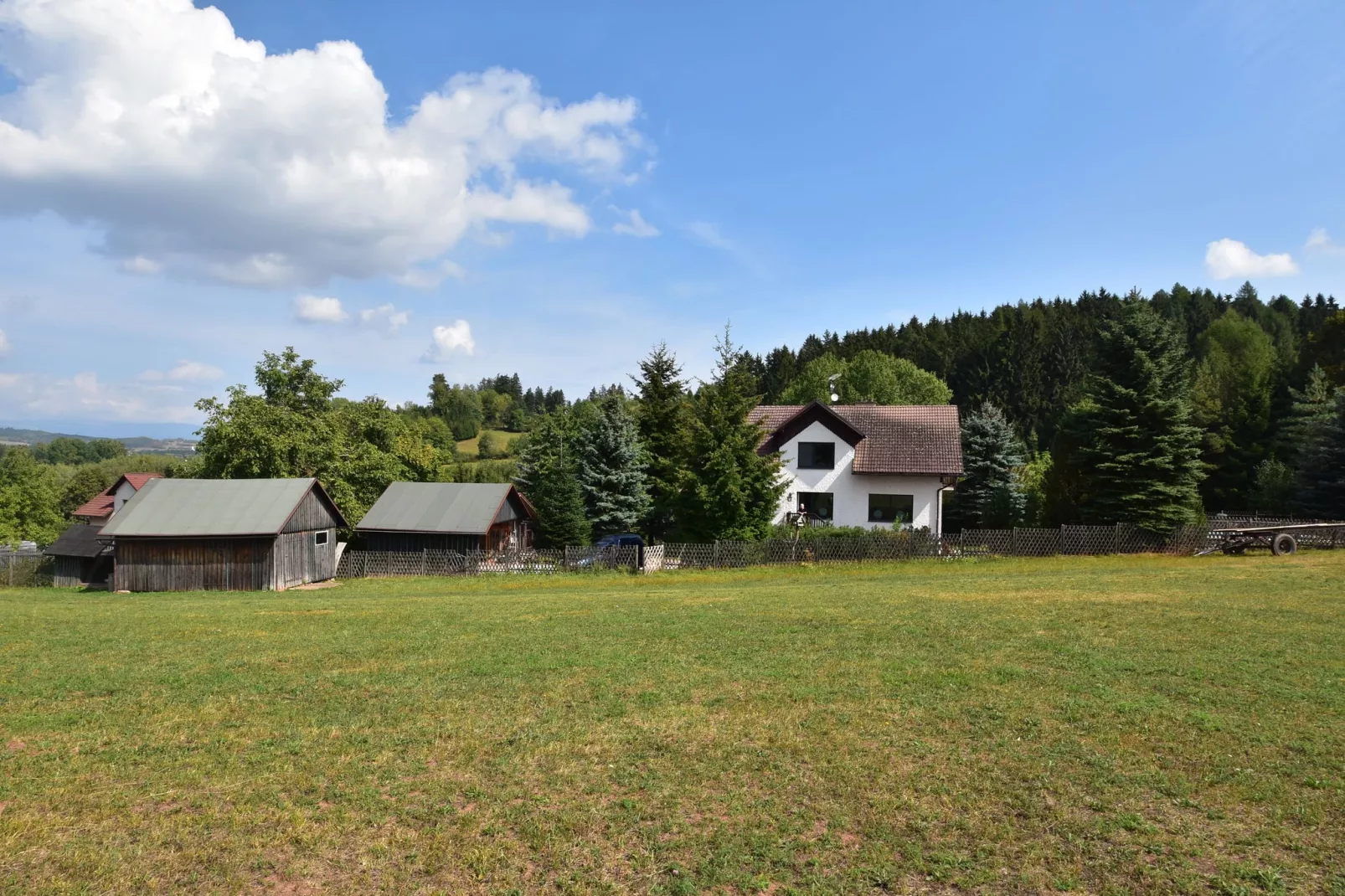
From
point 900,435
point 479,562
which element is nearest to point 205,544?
point 479,562

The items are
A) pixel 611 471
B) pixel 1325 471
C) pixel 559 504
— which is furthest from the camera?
pixel 611 471

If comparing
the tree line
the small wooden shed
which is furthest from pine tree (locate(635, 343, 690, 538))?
the small wooden shed

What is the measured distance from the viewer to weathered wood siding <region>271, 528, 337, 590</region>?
105 ft

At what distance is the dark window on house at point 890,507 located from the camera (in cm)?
3831

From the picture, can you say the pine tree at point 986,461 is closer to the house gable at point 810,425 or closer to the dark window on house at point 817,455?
the house gable at point 810,425

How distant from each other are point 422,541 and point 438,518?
140cm

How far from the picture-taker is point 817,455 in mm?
39438

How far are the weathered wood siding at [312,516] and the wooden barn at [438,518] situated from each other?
72.9 inches

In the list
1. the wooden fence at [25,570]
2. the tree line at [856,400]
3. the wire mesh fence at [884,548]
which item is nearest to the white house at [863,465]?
the tree line at [856,400]

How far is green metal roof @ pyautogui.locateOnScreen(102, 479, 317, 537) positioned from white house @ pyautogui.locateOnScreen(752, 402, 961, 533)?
22458mm

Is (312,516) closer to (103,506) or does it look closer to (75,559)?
(75,559)

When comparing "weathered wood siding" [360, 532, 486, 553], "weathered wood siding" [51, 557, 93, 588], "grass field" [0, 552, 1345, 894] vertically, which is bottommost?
"weathered wood siding" [51, 557, 93, 588]

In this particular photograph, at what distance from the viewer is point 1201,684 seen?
432 inches

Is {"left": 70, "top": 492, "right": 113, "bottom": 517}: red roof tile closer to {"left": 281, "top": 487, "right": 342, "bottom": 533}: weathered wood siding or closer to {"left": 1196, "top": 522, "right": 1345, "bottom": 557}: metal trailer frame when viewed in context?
{"left": 281, "top": 487, "right": 342, "bottom": 533}: weathered wood siding
